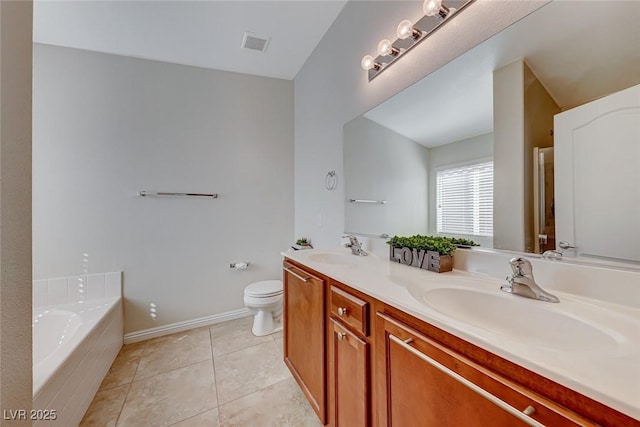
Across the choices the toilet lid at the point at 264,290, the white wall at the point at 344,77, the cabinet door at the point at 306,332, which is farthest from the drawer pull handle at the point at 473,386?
the toilet lid at the point at 264,290

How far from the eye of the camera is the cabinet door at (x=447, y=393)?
443 millimetres

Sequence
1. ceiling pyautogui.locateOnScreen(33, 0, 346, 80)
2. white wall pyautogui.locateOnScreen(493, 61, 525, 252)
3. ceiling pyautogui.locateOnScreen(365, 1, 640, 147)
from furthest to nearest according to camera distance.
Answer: ceiling pyautogui.locateOnScreen(33, 0, 346, 80) → white wall pyautogui.locateOnScreen(493, 61, 525, 252) → ceiling pyautogui.locateOnScreen(365, 1, 640, 147)

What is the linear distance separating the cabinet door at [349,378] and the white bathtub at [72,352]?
1223mm

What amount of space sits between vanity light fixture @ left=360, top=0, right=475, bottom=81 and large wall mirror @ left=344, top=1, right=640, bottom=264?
0.21 m

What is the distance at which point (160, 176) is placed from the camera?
2.28m

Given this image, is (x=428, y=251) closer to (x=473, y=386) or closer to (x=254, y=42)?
(x=473, y=386)

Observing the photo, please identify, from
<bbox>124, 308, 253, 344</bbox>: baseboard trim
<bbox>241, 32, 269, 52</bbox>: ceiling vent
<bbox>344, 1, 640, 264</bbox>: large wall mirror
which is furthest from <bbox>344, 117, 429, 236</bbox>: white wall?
<bbox>124, 308, 253, 344</bbox>: baseboard trim

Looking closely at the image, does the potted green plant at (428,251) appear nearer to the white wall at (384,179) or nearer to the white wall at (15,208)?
the white wall at (384,179)

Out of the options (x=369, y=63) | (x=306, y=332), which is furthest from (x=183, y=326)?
(x=369, y=63)

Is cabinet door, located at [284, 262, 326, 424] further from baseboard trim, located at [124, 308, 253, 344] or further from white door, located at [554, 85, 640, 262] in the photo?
baseboard trim, located at [124, 308, 253, 344]

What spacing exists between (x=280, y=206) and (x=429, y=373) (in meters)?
2.30

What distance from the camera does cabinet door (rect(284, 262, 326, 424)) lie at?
1162 mm

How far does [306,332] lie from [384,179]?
3.36 ft

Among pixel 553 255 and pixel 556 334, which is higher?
pixel 553 255
